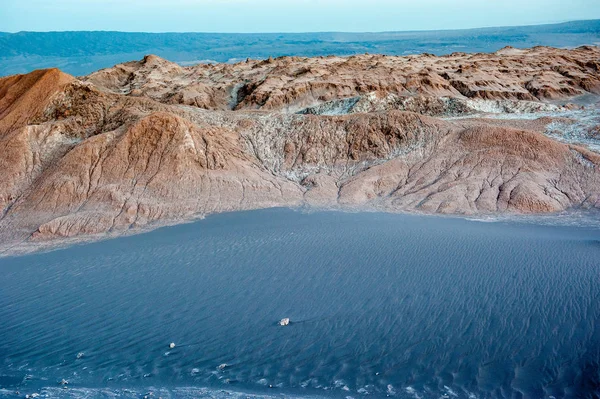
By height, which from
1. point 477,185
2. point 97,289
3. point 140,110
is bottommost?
point 97,289

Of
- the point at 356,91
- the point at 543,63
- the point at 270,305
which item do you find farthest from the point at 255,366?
the point at 543,63

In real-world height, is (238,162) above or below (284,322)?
above

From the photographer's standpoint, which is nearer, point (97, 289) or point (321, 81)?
point (97, 289)

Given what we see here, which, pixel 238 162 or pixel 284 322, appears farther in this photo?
pixel 238 162

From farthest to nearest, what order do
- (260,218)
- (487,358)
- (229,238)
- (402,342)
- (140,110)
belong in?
1. (140,110)
2. (260,218)
3. (229,238)
4. (402,342)
5. (487,358)

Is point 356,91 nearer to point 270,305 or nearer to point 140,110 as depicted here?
point 140,110

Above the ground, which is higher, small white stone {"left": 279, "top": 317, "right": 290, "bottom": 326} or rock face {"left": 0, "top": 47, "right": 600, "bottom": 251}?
rock face {"left": 0, "top": 47, "right": 600, "bottom": 251}

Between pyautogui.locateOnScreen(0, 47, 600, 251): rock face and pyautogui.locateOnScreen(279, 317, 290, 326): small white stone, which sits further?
pyautogui.locateOnScreen(0, 47, 600, 251): rock face

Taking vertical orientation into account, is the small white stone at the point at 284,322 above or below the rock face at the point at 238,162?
below

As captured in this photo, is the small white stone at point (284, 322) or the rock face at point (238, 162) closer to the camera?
the small white stone at point (284, 322)

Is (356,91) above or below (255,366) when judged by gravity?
above

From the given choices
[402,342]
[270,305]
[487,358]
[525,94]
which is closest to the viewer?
[487,358]
